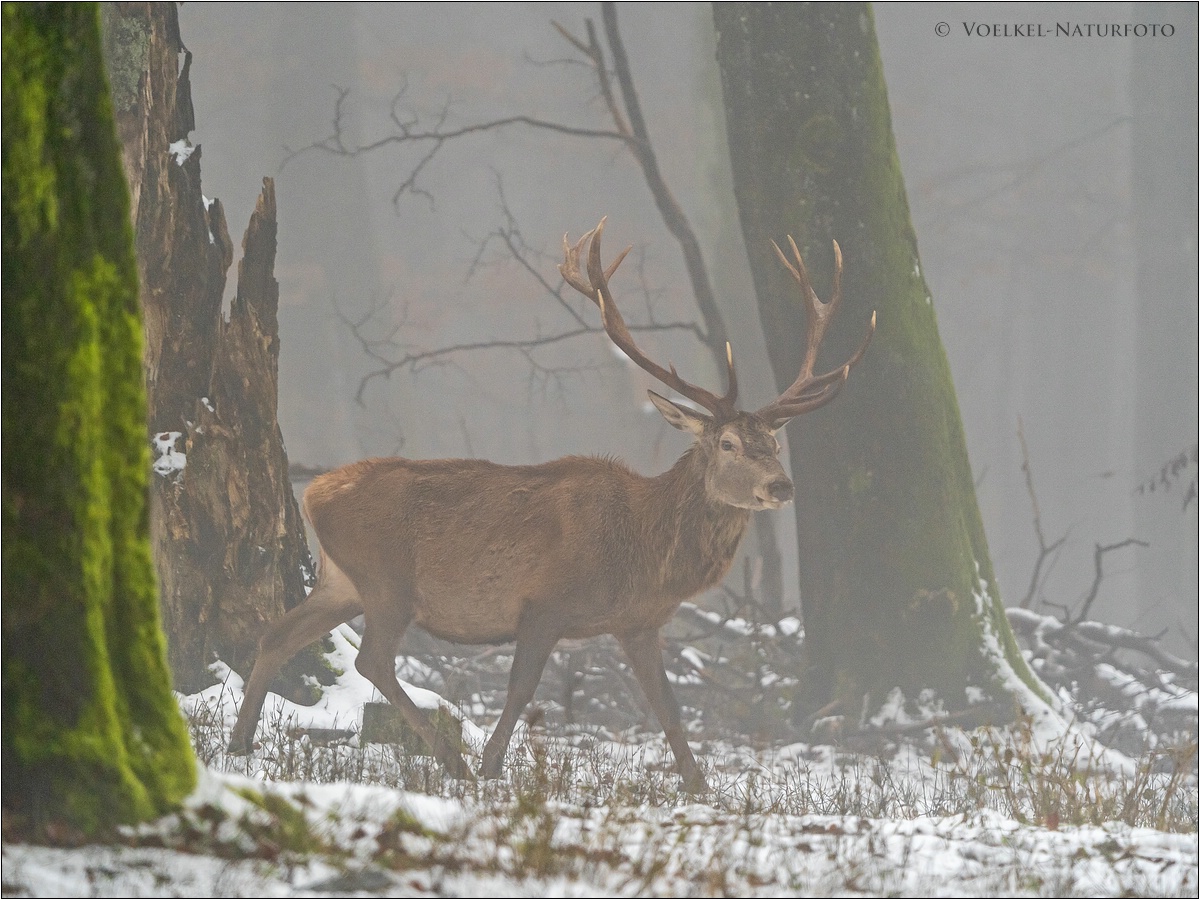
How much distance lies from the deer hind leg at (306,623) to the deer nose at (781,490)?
236 cm

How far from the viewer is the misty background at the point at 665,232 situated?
1848cm

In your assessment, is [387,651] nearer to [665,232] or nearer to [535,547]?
[535,547]

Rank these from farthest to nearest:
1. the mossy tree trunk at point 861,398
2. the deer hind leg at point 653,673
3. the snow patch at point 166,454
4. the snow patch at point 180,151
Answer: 1. the mossy tree trunk at point 861,398
2. the snow patch at point 180,151
3. the snow patch at point 166,454
4. the deer hind leg at point 653,673

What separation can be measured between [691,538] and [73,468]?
3.85 m

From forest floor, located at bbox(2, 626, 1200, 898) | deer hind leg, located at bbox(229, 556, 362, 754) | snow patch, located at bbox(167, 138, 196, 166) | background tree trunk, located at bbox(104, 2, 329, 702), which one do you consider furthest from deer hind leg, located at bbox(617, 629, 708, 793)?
snow patch, located at bbox(167, 138, 196, 166)

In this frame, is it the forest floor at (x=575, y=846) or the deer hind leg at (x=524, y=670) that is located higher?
the deer hind leg at (x=524, y=670)

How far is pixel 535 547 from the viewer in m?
6.77

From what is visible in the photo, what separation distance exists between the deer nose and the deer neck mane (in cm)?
42

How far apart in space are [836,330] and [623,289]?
17.2 metres

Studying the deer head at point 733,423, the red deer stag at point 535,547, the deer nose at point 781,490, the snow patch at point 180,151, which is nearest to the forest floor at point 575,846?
the red deer stag at point 535,547

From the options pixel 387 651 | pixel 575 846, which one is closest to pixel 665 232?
pixel 387 651

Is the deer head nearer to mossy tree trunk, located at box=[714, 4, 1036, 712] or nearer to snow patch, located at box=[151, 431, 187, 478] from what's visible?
mossy tree trunk, located at box=[714, 4, 1036, 712]

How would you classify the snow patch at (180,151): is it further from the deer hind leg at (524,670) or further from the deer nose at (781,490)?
the deer nose at (781,490)

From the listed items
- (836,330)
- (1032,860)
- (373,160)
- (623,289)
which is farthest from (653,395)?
(373,160)
